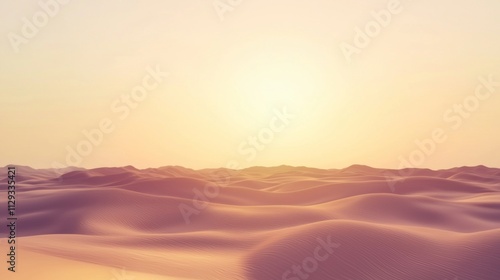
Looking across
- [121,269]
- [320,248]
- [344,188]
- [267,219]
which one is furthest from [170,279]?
[344,188]

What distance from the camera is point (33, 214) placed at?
1930 centimetres

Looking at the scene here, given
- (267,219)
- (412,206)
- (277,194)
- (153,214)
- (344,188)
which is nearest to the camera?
(267,219)

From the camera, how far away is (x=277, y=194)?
27.7 m

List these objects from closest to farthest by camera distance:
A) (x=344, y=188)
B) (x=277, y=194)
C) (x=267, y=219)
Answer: (x=267, y=219) < (x=277, y=194) < (x=344, y=188)

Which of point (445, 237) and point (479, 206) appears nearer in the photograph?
point (445, 237)

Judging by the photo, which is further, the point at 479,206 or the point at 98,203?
the point at 479,206

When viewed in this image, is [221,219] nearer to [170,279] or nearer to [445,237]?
[445,237]

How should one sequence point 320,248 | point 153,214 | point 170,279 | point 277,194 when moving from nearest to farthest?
point 170,279 < point 320,248 < point 153,214 < point 277,194

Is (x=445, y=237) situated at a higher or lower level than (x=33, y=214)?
lower

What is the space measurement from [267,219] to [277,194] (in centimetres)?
1097

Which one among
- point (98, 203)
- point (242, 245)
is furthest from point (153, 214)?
point (242, 245)

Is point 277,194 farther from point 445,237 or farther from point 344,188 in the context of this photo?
point 445,237

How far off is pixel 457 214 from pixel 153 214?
1190cm

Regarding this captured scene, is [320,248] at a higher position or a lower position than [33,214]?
lower
